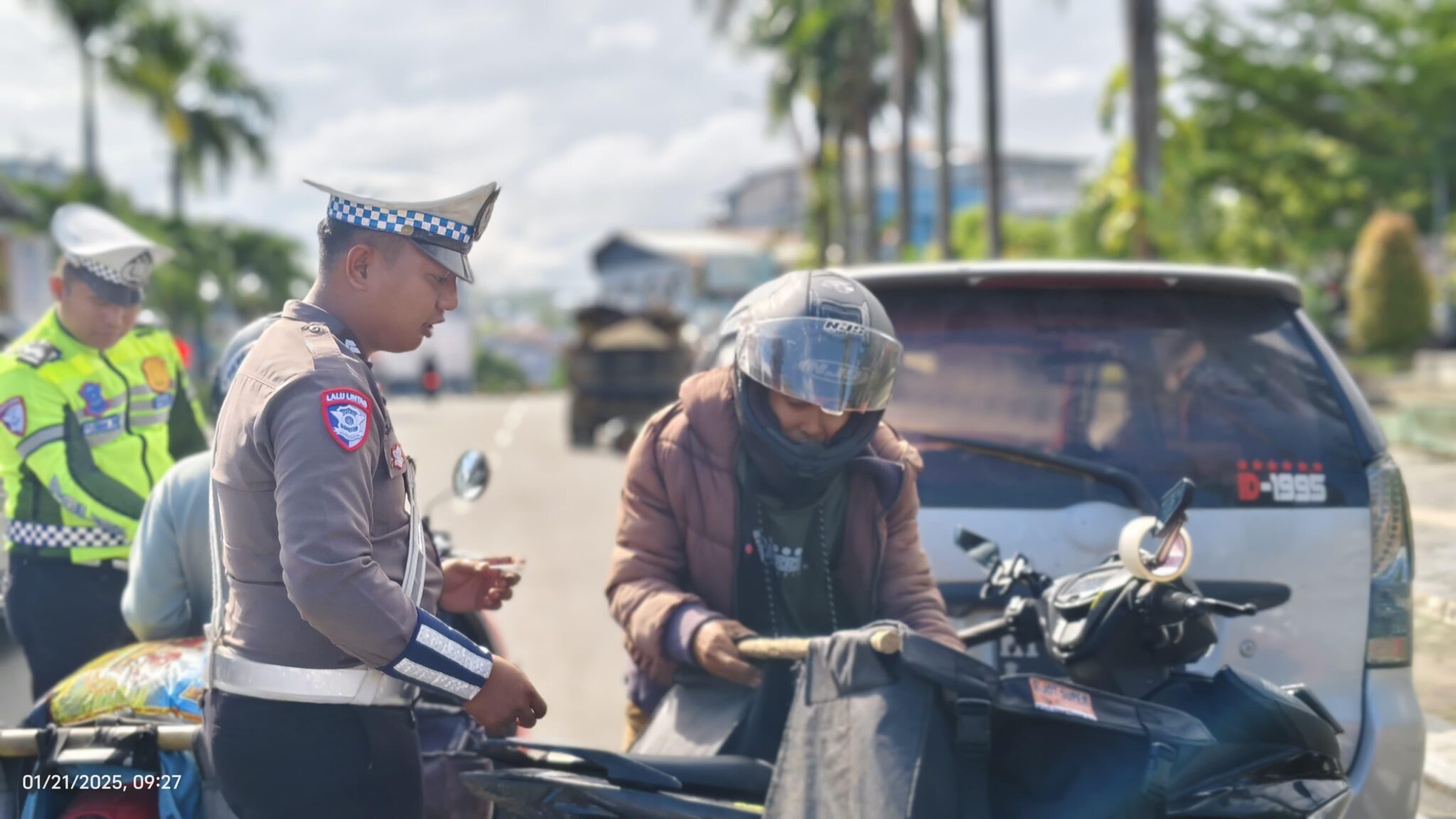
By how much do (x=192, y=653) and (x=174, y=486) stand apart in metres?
0.44

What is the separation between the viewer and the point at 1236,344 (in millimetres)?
3514

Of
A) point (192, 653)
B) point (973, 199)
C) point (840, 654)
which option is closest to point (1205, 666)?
point (840, 654)

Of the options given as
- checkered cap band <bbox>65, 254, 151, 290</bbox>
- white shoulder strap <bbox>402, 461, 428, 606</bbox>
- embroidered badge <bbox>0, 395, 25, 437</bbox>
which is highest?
checkered cap band <bbox>65, 254, 151, 290</bbox>

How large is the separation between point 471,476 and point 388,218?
124cm

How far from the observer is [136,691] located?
2.93 m

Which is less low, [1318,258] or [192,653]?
[1318,258]

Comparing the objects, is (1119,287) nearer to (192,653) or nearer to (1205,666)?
(1205,666)

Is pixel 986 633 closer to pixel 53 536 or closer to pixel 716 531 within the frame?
pixel 716 531

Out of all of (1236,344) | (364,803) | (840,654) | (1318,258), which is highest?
(1318,258)

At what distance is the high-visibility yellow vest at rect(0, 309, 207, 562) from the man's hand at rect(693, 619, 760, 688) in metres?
1.97

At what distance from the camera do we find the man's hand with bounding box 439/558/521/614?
2975mm

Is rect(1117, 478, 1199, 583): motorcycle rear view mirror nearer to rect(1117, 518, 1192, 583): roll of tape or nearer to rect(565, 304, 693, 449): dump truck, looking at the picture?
rect(1117, 518, 1192, 583): roll of tape

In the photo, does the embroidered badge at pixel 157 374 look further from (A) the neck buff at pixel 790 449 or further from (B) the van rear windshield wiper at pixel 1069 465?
(B) the van rear windshield wiper at pixel 1069 465

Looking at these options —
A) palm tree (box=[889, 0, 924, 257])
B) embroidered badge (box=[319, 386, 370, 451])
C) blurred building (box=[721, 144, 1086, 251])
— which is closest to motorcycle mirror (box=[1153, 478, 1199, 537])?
embroidered badge (box=[319, 386, 370, 451])
